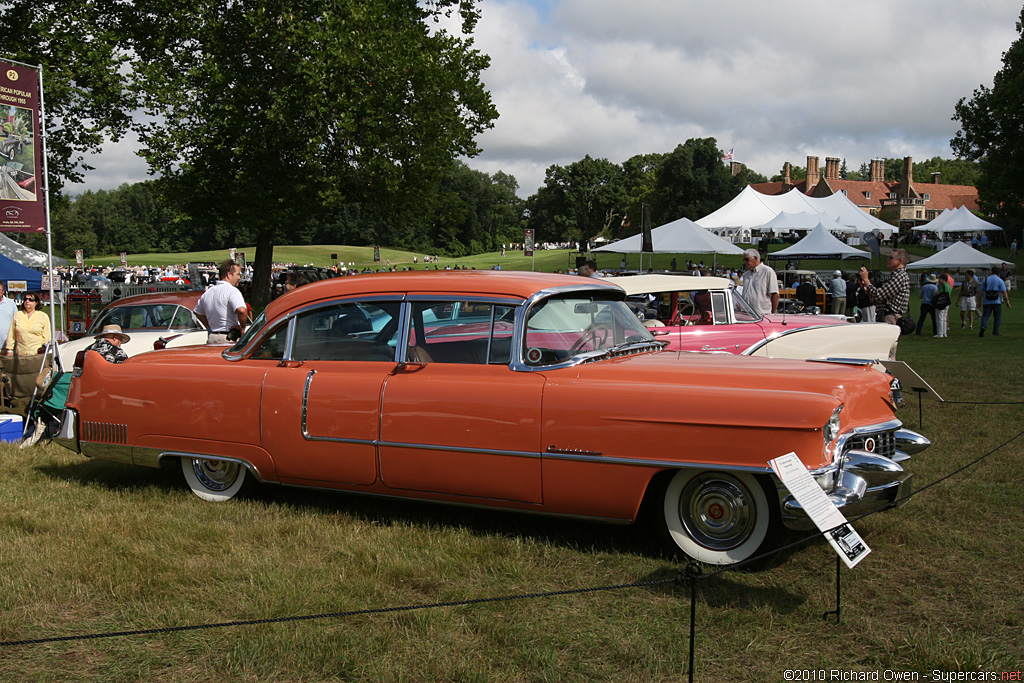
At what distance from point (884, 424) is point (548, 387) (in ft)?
6.41

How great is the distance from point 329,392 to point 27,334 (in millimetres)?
6701

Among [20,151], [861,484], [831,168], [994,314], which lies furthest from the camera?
[831,168]

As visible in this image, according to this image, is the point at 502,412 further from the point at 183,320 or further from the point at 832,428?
the point at 183,320

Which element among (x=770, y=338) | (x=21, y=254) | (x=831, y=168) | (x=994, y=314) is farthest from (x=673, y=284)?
(x=831, y=168)

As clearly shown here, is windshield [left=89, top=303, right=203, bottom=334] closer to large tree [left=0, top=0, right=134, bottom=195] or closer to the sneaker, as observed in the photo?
the sneaker

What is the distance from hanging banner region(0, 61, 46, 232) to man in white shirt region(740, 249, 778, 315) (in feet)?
32.7

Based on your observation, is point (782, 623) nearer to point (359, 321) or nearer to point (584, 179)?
point (359, 321)

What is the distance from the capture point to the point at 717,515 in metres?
4.62

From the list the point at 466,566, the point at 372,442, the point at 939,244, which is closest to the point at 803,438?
the point at 466,566

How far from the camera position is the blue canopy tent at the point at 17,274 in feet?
52.9

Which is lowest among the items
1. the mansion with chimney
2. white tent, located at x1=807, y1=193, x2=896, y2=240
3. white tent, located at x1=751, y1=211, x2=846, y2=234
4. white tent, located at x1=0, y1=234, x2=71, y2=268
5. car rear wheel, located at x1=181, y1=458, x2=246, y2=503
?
car rear wheel, located at x1=181, y1=458, x2=246, y2=503

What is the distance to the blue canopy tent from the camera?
52.9 feet

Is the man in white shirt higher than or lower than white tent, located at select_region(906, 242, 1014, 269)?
lower

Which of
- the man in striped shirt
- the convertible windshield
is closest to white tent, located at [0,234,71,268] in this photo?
the man in striped shirt
